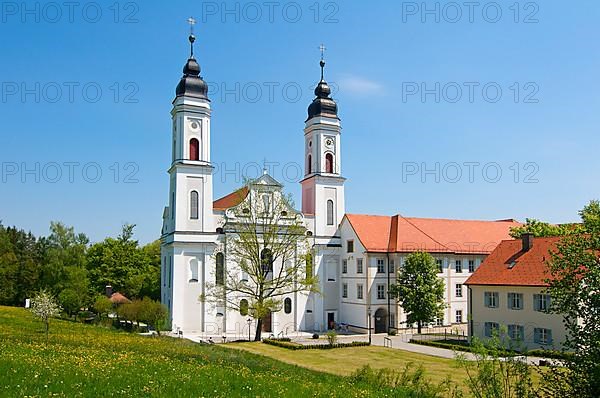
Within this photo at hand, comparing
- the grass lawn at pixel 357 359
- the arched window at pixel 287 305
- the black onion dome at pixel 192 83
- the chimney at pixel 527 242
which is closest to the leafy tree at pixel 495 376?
the grass lawn at pixel 357 359

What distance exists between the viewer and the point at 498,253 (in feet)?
130

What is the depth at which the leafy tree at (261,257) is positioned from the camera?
4231 centimetres

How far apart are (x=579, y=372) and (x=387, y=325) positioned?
34892 millimetres

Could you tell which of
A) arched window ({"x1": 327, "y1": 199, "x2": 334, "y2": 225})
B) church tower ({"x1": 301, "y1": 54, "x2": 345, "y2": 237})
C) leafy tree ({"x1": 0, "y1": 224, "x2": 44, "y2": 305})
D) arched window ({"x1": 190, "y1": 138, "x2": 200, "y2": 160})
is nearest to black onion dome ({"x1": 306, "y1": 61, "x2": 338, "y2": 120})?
church tower ({"x1": 301, "y1": 54, "x2": 345, "y2": 237})

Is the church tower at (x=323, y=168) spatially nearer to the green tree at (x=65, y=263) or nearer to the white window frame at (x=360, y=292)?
the white window frame at (x=360, y=292)

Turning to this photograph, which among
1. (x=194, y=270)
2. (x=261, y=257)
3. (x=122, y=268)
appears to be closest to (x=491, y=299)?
(x=261, y=257)

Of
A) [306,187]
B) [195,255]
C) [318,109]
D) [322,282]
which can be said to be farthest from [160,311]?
[318,109]

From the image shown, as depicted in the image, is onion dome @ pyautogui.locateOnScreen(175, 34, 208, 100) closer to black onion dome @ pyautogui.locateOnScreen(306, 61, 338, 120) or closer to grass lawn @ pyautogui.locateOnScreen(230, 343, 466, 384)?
black onion dome @ pyautogui.locateOnScreen(306, 61, 338, 120)

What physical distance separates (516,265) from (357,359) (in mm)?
12316

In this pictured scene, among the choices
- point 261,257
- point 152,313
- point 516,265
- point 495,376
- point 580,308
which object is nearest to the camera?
point 495,376

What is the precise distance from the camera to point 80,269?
5838 centimetres

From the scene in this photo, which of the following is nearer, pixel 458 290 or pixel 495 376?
pixel 495 376

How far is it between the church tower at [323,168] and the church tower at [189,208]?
9626 millimetres

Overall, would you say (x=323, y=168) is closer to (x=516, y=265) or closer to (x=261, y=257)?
(x=261, y=257)
